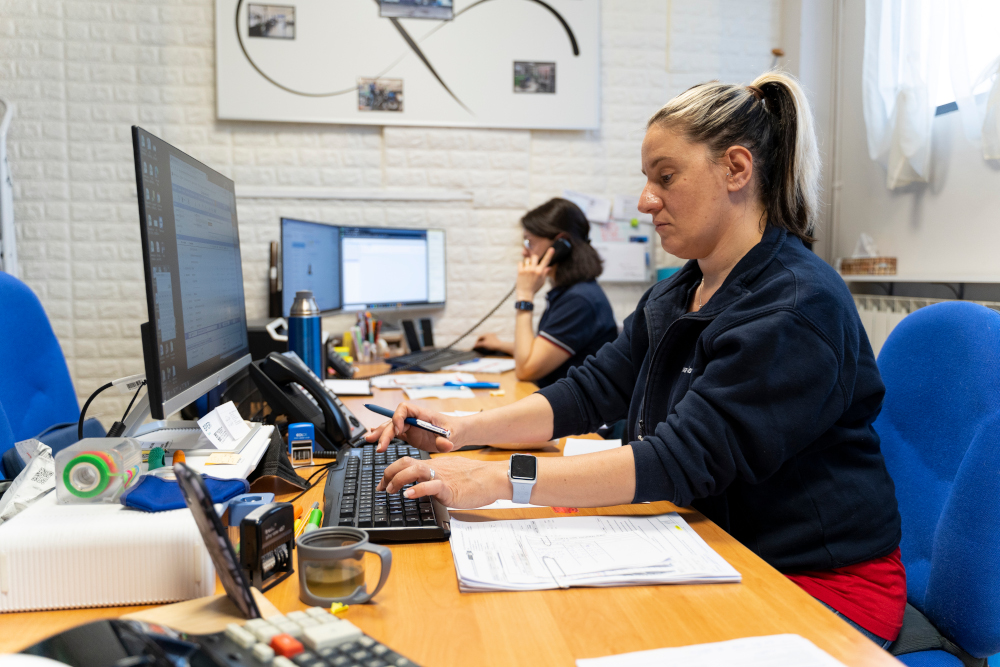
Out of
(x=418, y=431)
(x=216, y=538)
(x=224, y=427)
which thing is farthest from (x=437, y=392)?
(x=216, y=538)

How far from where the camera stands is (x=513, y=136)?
10.4ft

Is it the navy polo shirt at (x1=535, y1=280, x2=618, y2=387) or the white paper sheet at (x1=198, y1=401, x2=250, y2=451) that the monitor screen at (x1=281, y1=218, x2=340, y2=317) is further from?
the white paper sheet at (x1=198, y1=401, x2=250, y2=451)

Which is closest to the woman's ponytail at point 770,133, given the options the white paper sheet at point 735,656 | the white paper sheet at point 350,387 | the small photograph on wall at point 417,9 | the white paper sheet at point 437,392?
the white paper sheet at point 735,656

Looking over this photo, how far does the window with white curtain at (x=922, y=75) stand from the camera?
2.20 m

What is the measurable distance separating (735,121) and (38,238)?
3053 mm

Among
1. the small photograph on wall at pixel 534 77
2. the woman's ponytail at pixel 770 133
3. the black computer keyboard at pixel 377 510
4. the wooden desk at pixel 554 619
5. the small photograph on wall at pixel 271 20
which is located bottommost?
the wooden desk at pixel 554 619

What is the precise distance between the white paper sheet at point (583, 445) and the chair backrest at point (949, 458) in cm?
50

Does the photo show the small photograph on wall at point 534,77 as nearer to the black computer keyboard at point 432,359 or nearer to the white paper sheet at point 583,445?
the black computer keyboard at point 432,359

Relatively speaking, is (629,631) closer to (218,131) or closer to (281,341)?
(281,341)

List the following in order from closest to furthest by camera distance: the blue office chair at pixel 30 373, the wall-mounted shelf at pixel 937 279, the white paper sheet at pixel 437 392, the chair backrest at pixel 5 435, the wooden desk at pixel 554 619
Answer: the wooden desk at pixel 554 619 → the chair backrest at pixel 5 435 → the blue office chair at pixel 30 373 → the white paper sheet at pixel 437 392 → the wall-mounted shelf at pixel 937 279

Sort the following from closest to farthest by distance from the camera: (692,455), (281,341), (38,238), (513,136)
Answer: (692,455), (281,341), (38,238), (513,136)

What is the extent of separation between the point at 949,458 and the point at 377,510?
82 cm

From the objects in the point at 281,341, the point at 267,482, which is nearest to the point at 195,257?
the point at 267,482

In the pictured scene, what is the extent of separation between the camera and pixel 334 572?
0.66m
